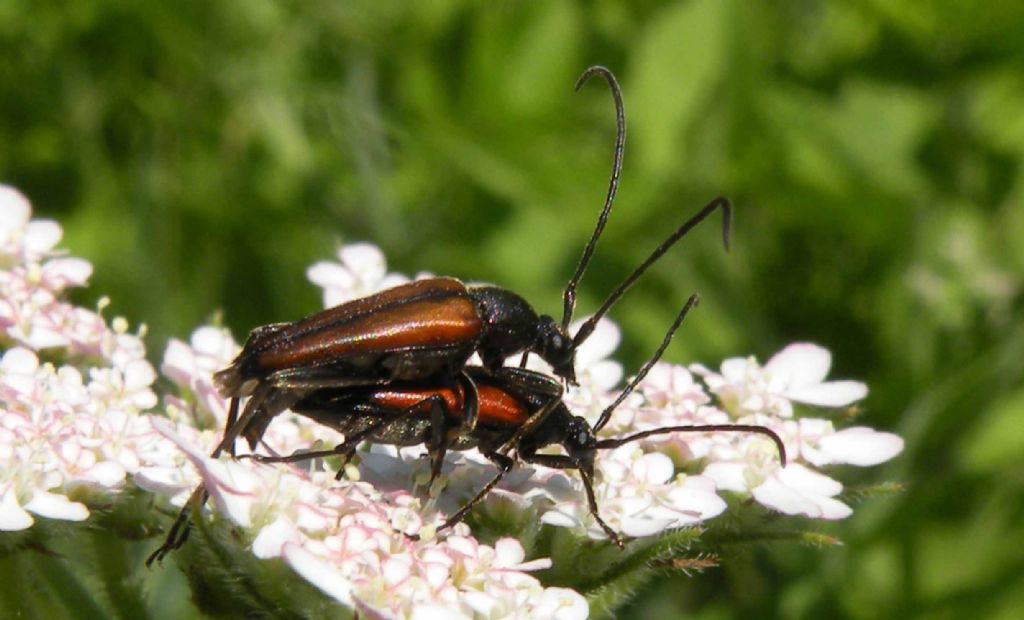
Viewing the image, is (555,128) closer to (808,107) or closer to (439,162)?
(439,162)

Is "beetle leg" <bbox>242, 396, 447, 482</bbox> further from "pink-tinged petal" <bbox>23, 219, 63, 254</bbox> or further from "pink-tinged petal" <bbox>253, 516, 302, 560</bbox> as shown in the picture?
"pink-tinged petal" <bbox>23, 219, 63, 254</bbox>

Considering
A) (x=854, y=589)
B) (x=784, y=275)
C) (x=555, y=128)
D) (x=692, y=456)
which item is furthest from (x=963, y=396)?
(x=692, y=456)

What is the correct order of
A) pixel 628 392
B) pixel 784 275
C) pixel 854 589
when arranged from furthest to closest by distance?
pixel 784 275
pixel 854 589
pixel 628 392

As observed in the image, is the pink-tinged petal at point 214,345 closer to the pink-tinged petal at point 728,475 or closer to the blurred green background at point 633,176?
the pink-tinged petal at point 728,475

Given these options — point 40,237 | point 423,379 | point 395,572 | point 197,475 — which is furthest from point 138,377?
point 395,572

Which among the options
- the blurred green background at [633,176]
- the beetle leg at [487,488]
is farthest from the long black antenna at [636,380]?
the blurred green background at [633,176]

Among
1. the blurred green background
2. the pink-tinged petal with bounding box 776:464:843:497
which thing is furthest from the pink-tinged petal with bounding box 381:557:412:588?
the blurred green background

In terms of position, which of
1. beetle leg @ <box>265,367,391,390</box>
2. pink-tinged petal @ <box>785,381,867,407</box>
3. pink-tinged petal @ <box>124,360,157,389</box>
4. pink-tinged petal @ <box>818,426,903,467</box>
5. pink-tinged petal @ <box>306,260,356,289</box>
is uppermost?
pink-tinged petal @ <box>306,260,356,289</box>
